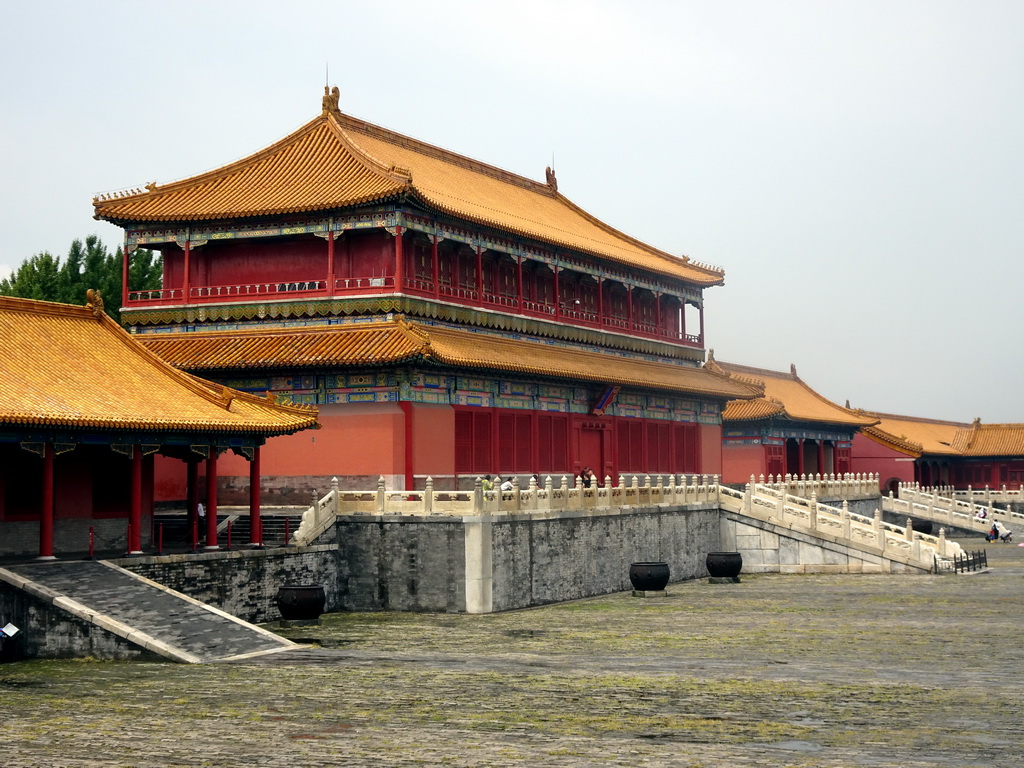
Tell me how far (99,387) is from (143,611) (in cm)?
637

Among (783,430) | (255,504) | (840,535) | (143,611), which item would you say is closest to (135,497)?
(255,504)

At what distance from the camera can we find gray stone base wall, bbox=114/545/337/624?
30.4 meters

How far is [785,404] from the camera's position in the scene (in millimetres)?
71062

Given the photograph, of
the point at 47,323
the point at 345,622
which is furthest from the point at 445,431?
the point at 47,323

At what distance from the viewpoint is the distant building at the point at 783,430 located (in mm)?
66125

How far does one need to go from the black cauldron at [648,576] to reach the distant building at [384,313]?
18.5 feet

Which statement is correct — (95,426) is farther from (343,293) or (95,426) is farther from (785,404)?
(785,404)

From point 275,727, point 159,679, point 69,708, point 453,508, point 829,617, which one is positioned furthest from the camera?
point 453,508

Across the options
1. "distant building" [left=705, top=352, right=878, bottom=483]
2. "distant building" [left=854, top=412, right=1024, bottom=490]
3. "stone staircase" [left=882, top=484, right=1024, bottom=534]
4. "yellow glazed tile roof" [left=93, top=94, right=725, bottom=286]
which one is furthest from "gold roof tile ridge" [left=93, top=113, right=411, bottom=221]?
"distant building" [left=854, top=412, right=1024, bottom=490]

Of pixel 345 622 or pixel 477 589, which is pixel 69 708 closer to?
pixel 345 622

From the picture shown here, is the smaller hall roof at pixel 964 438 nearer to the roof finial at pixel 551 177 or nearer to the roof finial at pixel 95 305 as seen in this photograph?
the roof finial at pixel 551 177

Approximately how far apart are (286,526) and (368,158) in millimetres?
13324

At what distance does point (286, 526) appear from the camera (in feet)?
112

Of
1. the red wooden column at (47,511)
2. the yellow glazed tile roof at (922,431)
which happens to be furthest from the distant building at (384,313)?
the yellow glazed tile roof at (922,431)
